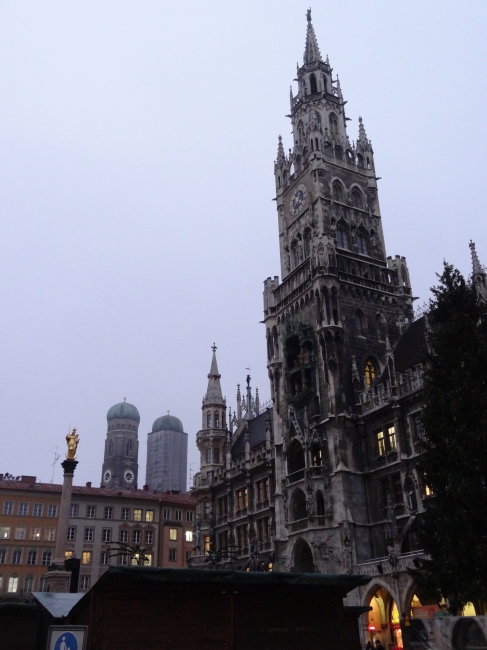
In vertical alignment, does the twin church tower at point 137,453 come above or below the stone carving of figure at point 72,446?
above

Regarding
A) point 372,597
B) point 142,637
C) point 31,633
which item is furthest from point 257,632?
point 372,597

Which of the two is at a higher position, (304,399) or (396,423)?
(304,399)

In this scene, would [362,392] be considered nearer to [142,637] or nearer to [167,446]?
[142,637]

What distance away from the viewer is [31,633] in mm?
19781

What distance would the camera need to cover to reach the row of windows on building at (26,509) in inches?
2960

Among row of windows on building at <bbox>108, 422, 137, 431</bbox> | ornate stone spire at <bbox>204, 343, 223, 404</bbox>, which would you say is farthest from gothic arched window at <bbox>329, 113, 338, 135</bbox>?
row of windows on building at <bbox>108, 422, 137, 431</bbox>

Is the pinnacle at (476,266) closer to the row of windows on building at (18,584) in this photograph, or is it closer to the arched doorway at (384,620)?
the arched doorway at (384,620)

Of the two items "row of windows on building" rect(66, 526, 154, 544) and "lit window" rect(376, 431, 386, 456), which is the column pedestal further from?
"row of windows on building" rect(66, 526, 154, 544)

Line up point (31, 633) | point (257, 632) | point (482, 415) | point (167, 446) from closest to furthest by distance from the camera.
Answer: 1. point (257, 632)
2. point (31, 633)
3. point (482, 415)
4. point (167, 446)

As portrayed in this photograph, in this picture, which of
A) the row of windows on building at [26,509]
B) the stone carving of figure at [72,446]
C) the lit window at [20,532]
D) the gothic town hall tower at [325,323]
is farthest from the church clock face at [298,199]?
the lit window at [20,532]

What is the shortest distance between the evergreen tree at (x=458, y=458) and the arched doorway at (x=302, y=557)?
2191cm

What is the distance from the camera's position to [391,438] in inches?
1650

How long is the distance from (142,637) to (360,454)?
33.5m

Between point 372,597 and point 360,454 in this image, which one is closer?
point 372,597
